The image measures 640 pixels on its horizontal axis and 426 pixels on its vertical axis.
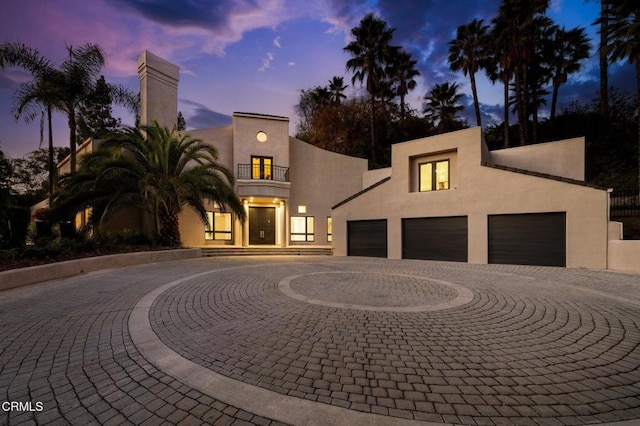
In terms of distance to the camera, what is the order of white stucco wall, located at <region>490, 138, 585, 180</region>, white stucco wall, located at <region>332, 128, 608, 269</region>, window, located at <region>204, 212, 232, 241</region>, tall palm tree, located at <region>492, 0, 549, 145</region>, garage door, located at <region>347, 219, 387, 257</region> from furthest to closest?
tall palm tree, located at <region>492, 0, 549, 145</region> → window, located at <region>204, 212, 232, 241</region> → garage door, located at <region>347, 219, 387, 257</region> → white stucco wall, located at <region>490, 138, 585, 180</region> → white stucco wall, located at <region>332, 128, 608, 269</region>

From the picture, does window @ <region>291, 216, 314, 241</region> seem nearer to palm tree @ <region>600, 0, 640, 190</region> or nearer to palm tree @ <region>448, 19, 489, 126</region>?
palm tree @ <region>600, 0, 640, 190</region>

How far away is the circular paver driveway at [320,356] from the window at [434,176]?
30.9 ft

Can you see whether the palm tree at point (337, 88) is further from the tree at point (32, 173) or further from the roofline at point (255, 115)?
the tree at point (32, 173)

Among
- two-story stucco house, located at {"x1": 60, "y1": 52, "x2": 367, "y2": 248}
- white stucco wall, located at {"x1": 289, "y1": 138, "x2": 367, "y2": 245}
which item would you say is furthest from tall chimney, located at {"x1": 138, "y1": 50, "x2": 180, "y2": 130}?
white stucco wall, located at {"x1": 289, "y1": 138, "x2": 367, "y2": 245}

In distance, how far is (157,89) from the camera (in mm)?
18750

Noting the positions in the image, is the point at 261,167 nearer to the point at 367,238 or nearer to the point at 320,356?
the point at 367,238

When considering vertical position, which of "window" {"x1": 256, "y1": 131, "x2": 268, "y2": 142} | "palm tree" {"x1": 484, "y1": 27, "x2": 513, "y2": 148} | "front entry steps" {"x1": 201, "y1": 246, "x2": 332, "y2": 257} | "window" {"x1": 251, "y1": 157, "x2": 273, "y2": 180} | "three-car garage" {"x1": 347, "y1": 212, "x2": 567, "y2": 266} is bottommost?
"front entry steps" {"x1": 201, "y1": 246, "x2": 332, "y2": 257}

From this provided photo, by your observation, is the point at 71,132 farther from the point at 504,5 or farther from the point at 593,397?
the point at 504,5

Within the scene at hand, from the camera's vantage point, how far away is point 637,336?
4.42 metres

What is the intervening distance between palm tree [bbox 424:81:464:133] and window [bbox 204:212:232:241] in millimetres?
27367

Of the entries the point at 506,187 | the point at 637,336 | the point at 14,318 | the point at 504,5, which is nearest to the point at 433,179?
the point at 506,187

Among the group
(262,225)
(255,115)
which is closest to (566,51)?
(255,115)

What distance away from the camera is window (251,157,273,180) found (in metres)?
21.0

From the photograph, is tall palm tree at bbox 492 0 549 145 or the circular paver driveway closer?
the circular paver driveway
